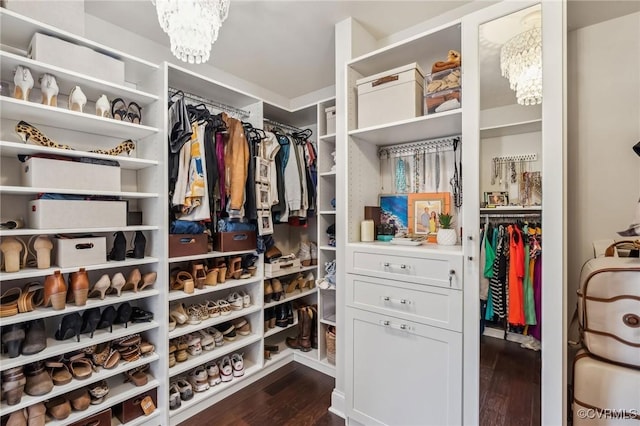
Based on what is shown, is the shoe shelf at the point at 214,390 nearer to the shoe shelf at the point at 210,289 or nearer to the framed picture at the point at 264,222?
the shoe shelf at the point at 210,289

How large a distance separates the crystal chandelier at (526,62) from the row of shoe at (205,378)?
241 centimetres

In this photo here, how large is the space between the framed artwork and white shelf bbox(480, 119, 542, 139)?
0.70 meters

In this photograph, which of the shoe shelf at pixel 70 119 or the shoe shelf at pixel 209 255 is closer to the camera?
the shoe shelf at pixel 70 119

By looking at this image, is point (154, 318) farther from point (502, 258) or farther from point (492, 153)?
point (492, 153)

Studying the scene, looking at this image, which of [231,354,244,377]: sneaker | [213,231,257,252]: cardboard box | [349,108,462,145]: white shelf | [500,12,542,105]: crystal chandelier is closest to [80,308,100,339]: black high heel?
[213,231,257,252]: cardboard box

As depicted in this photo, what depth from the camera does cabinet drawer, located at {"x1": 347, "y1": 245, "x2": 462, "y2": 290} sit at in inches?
53.7

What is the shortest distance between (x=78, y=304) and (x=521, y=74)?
245 cm

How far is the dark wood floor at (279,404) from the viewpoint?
1.78 meters

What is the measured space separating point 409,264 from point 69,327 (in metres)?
1.80

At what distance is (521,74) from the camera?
1294 millimetres

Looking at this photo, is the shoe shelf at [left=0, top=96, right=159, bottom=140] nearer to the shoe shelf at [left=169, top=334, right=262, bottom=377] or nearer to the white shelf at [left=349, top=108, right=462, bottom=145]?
the white shelf at [left=349, top=108, right=462, bottom=145]

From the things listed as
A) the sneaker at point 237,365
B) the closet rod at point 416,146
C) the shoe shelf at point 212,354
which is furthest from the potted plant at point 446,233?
the sneaker at point 237,365

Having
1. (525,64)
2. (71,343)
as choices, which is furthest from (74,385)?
(525,64)

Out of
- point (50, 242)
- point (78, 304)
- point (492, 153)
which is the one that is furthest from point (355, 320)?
point (50, 242)
